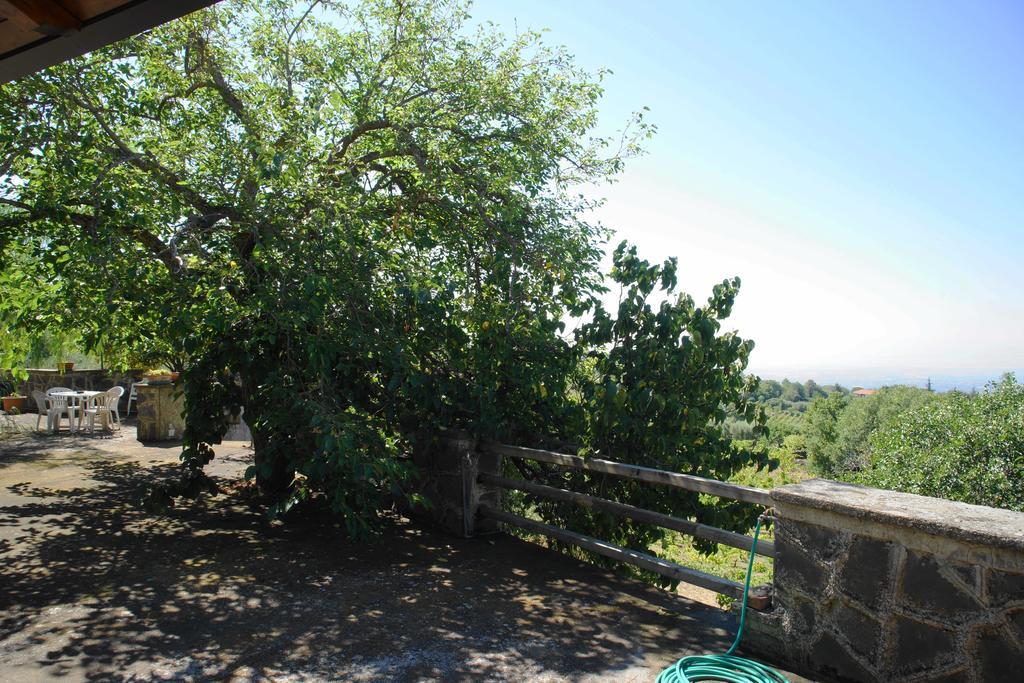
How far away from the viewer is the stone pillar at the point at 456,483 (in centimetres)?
584

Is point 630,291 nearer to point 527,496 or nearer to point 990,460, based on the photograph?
point 527,496

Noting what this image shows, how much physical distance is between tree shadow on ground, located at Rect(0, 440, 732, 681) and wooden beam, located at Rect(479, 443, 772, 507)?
745 mm

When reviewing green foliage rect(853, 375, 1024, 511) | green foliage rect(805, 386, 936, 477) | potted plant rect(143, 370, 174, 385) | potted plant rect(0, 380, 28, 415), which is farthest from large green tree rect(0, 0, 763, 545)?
green foliage rect(805, 386, 936, 477)

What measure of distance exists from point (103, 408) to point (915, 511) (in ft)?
43.2

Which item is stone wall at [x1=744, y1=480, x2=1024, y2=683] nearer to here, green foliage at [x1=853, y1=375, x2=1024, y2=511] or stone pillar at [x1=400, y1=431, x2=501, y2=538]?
stone pillar at [x1=400, y1=431, x2=501, y2=538]

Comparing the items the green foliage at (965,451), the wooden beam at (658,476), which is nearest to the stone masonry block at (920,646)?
the wooden beam at (658,476)

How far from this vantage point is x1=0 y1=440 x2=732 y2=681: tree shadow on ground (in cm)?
357

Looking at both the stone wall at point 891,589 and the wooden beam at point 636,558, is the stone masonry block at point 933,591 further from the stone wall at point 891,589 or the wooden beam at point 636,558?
the wooden beam at point 636,558

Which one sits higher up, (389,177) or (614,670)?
(389,177)

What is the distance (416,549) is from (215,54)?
17.9 ft

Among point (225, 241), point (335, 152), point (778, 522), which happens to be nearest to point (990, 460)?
point (778, 522)

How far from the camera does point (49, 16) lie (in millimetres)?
2443

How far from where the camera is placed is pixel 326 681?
337 centimetres

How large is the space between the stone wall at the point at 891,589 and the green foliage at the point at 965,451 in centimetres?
764
